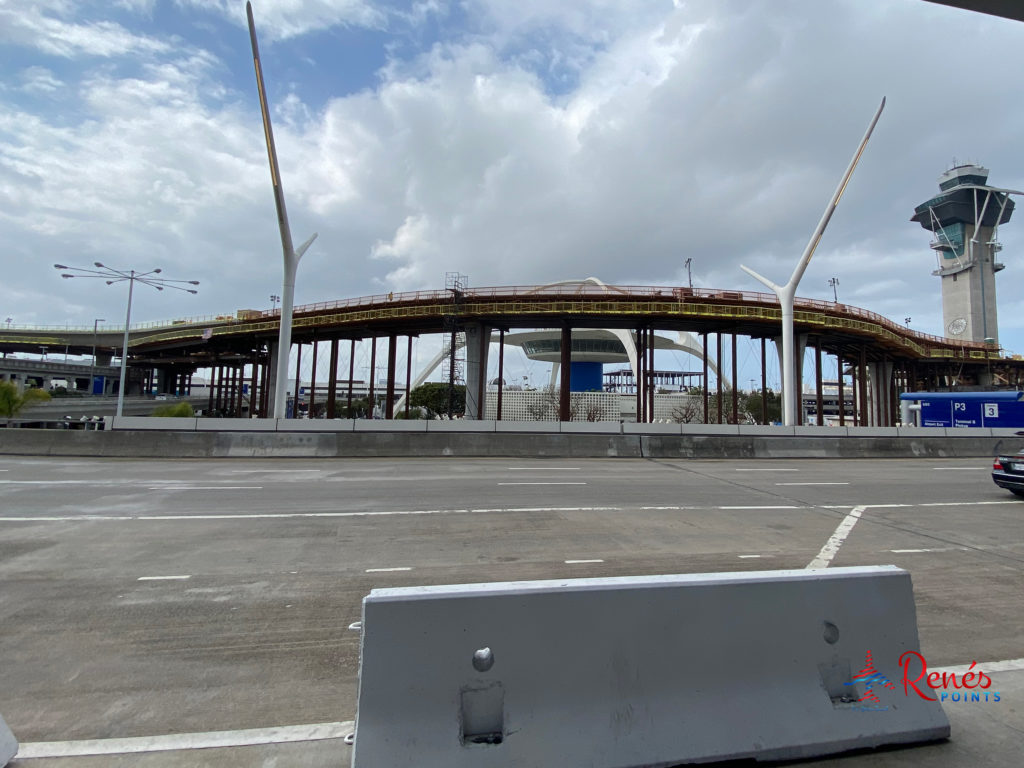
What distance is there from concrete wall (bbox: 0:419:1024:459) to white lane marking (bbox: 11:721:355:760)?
17.9 metres

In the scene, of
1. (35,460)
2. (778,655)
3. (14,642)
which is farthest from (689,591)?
(35,460)

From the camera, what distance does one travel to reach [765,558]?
267 inches

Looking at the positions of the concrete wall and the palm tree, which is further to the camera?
the palm tree

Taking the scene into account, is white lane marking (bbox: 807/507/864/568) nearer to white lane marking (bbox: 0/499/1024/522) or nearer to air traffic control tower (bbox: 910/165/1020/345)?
white lane marking (bbox: 0/499/1024/522)

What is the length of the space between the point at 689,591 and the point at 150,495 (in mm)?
11822

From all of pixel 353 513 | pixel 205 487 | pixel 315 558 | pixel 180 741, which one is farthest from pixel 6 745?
pixel 205 487

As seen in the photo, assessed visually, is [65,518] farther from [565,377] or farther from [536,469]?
[565,377]

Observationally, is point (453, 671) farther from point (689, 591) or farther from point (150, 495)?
point (150, 495)

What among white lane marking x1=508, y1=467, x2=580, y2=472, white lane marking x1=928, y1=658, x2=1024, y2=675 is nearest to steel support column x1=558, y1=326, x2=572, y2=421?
white lane marking x1=508, y1=467, x2=580, y2=472

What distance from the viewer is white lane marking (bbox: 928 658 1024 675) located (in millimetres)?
3877

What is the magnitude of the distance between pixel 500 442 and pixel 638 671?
62.1 ft

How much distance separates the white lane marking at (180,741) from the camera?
298 cm

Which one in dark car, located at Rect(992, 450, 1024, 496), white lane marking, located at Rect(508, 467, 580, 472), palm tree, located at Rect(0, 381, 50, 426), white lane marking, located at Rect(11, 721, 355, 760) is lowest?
white lane marking, located at Rect(11, 721, 355, 760)

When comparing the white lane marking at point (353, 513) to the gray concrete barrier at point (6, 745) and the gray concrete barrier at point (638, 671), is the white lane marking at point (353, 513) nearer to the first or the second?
the gray concrete barrier at point (6, 745)
